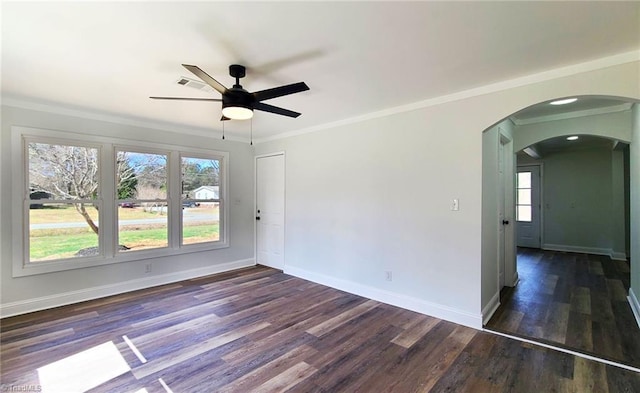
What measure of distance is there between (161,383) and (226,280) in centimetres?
252

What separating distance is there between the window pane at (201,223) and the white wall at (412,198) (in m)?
1.65

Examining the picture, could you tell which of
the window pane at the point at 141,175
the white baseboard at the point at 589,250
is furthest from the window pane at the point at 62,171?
the white baseboard at the point at 589,250

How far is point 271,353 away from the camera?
250cm

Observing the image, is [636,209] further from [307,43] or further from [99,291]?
[99,291]

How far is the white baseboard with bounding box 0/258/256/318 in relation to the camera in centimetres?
332

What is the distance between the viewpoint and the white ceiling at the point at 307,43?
1.72 meters

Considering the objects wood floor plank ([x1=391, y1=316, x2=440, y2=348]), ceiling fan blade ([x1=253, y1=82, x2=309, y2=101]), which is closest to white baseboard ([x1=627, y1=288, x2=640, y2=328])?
wood floor plank ([x1=391, y1=316, x2=440, y2=348])

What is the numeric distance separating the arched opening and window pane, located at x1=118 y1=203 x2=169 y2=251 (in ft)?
14.6

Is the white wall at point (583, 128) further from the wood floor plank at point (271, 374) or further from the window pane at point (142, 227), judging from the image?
the window pane at point (142, 227)

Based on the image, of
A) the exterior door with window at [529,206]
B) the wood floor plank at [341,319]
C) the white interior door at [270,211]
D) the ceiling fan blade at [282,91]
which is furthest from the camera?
the exterior door with window at [529,206]

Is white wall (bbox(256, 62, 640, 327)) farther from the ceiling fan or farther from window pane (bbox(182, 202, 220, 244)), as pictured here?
the ceiling fan

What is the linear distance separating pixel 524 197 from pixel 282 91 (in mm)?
7912

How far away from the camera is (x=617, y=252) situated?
6168 mm

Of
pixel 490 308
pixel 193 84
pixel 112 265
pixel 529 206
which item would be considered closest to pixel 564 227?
pixel 529 206
